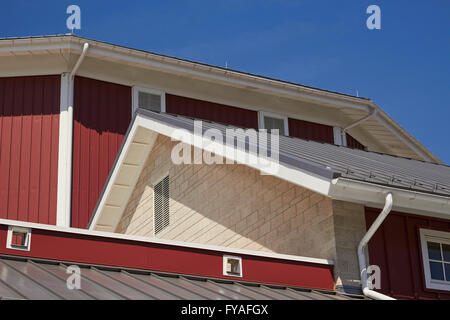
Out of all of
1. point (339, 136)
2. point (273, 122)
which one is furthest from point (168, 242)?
point (339, 136)

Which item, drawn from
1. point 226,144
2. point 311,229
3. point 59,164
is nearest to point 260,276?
point 311,229

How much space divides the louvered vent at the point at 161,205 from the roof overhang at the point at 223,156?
0.74 m

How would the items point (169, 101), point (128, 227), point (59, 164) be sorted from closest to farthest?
point (128, 227) < point (59, 164) < point (169, 101)

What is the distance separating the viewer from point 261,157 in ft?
34.7

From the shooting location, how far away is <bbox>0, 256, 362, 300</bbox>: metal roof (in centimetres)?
738

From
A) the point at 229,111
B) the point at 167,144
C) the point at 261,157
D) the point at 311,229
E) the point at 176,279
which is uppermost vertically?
the point at 229,111

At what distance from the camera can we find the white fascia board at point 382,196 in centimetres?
945

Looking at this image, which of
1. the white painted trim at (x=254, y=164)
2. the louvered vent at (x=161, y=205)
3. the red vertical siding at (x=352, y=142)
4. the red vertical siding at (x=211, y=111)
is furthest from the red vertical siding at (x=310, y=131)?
the white painted trim at (x=254, y=164)

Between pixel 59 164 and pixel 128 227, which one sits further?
pixel 59 164

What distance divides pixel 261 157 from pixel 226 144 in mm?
847

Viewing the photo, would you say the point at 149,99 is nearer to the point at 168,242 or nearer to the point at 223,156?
the point at 223,156

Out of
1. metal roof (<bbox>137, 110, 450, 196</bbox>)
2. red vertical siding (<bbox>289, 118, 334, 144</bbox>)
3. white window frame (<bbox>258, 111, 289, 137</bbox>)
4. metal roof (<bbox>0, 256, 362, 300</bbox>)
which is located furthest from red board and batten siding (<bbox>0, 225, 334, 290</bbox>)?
red vertical siding (<bbox>289, 118, 334, 144</bbox>)

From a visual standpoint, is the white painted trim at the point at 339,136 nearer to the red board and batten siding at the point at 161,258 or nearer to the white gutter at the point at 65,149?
the white gutter at the point at 65,149

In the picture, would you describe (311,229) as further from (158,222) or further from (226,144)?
(158,222)
